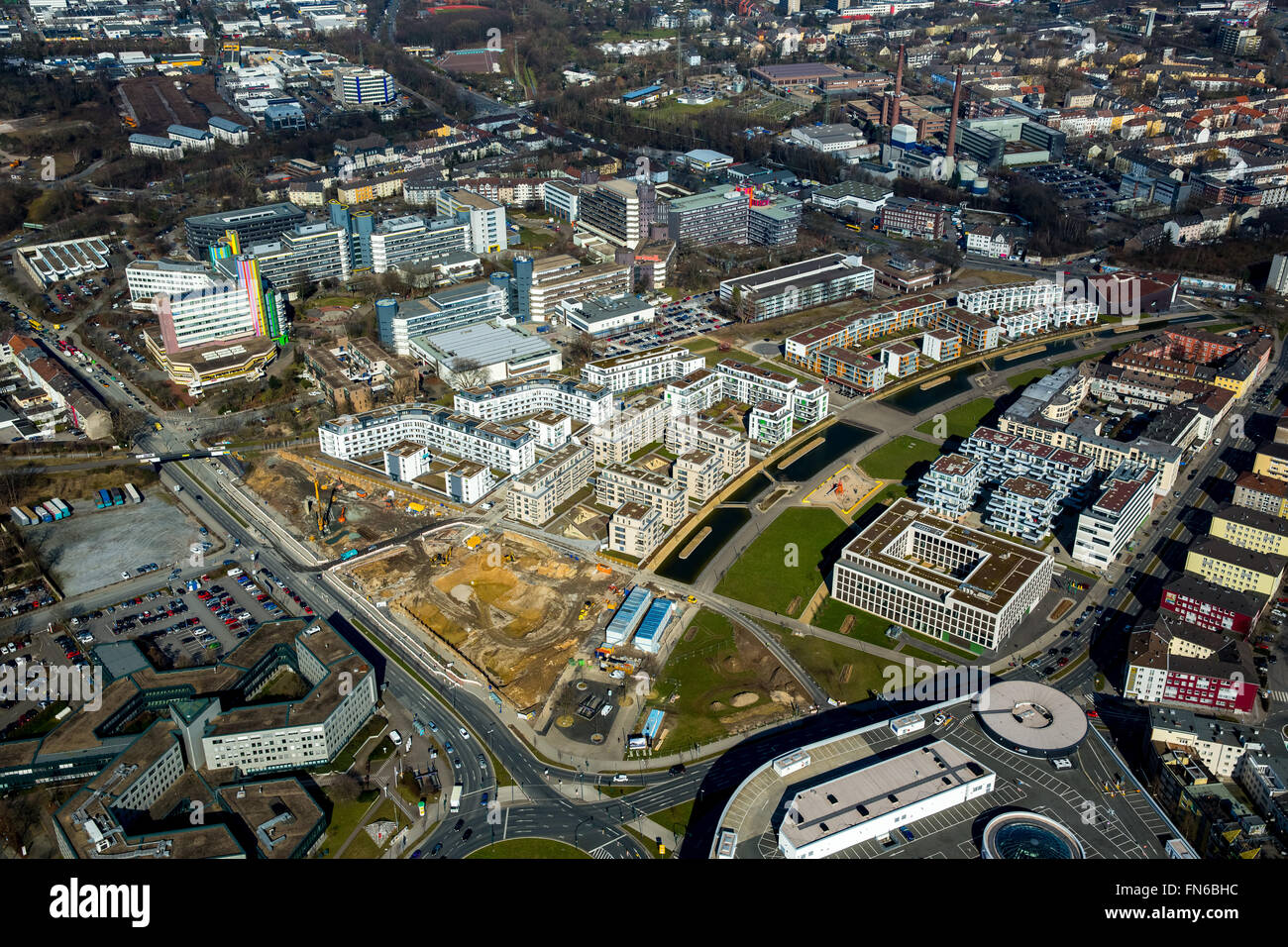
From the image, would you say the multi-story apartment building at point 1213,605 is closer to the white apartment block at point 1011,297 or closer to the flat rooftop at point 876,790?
the flat rooftop at point 876,790

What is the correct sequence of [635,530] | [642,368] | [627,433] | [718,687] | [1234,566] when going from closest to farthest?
[718,687] < [1234,566] < [635,530] < [627,433] < [642,368]

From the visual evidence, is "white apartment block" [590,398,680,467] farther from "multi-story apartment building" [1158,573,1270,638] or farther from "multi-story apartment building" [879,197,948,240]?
"multi-story apartment building" [879,197,948,240]

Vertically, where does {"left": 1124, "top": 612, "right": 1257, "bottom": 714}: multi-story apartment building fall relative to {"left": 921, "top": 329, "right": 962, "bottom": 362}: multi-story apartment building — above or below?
below

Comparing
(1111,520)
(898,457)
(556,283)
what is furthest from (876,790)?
(556,283)

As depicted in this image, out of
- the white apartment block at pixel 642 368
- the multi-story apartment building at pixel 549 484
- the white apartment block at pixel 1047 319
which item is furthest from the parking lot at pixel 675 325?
the white apartment block at pixel 1047 319

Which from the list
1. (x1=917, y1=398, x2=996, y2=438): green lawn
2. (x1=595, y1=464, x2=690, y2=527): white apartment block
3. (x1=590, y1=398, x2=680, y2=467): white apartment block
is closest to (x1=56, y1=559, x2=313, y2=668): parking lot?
(x1=595, y1=464, x2=690, y2=527): white apartment block

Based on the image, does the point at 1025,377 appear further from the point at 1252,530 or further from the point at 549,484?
the point at 549,484

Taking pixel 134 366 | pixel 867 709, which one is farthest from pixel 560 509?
pixel 134 366

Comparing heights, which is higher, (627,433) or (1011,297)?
(1011,297)
